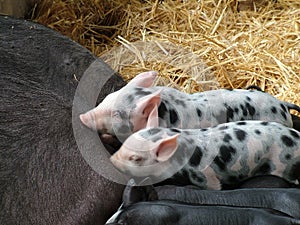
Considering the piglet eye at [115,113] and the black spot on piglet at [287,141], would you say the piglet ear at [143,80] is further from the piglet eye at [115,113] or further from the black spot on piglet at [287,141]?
the black spot on piglet at [287,141]

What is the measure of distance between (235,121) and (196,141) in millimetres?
312

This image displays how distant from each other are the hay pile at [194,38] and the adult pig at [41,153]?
985mm

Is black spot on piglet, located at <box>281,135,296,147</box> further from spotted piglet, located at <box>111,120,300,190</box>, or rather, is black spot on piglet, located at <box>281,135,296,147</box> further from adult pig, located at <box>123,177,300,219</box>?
adult pig, located at <box>123,177,300,219</box>

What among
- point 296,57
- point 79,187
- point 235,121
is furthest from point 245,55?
point 79,187

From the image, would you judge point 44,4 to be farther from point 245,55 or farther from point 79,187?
point 79,187

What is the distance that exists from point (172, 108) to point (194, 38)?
1.33 m

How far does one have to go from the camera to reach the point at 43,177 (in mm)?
2158

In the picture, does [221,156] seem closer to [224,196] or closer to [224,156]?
[224,156]

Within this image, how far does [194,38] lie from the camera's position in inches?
150

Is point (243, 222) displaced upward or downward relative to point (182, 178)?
upward

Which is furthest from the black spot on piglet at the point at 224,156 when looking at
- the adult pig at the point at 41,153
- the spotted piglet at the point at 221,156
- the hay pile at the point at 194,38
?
the hay pile at the point at 194,38

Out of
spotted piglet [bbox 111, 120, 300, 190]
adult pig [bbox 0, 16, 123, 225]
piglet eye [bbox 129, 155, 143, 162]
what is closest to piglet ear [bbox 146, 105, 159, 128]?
spotted piglet [bbox 111, 120, 300, 190]

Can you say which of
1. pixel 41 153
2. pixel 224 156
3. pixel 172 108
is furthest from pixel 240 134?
pixel 41 153

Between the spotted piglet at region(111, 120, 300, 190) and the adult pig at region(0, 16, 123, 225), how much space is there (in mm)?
138
